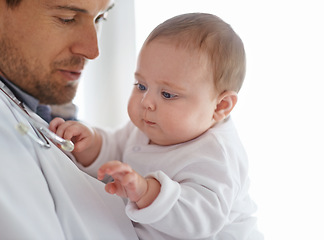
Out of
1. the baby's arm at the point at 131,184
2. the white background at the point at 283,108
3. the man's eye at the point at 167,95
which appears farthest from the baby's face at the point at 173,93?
the white background at the point at 283,108

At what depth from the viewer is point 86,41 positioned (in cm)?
130

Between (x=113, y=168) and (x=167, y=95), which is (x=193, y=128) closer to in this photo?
(x=167, y=95)

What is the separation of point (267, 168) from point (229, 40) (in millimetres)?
850

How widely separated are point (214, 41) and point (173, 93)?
0.16 meters

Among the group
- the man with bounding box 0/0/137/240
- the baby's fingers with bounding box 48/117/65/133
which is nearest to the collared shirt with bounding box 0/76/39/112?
the man with bounding box 0/0/137/240

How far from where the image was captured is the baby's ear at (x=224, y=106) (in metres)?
1.04

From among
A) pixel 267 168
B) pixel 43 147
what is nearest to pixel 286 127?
pixel 267 168

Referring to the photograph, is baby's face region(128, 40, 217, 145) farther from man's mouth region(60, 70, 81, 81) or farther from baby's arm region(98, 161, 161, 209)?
man's mouth region(60, 70, 81, 81)

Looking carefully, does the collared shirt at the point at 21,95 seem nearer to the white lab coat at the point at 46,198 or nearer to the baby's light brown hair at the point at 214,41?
the white lab coat at the point at 46,198

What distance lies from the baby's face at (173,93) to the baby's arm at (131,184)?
0.62 feet

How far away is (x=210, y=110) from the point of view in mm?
1028

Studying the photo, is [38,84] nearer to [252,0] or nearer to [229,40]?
[229,40]

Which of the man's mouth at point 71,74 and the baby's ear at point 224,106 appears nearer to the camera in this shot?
the baby's ear at point 224,106

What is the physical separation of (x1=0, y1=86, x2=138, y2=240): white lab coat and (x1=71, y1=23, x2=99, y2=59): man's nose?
1.47 ft
